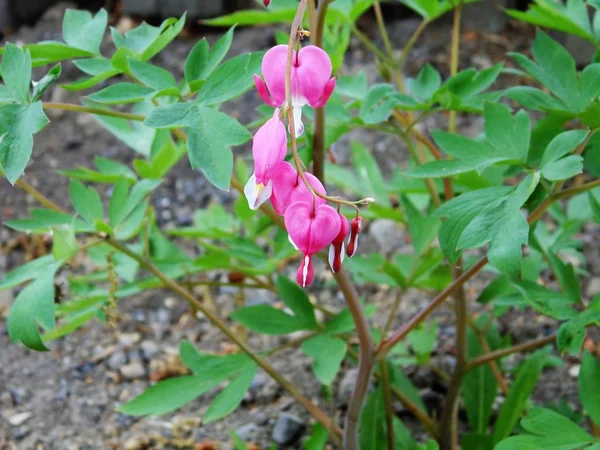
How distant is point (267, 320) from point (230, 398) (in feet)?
0.41

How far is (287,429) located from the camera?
146 cm

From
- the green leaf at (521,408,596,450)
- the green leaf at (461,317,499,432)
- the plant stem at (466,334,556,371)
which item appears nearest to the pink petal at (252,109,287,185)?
the green leaf at (521,408,596,450)

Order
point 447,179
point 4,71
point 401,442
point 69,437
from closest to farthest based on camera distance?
point 4,71
point 447,179
point 401,442
point 69,437

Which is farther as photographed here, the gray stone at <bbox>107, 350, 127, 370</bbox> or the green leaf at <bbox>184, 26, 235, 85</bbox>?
the gray stone at <bbox>107, 350, 127, 370</bbox>

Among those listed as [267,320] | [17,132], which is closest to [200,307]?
[267,320]

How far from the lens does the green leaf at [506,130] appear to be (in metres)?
0.96

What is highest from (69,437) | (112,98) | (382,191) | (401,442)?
(112,98)

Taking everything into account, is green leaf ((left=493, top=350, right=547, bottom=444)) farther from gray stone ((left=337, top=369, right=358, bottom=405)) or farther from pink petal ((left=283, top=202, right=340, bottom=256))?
pink petal ((left=283, top=202, right=340, bottom=256))

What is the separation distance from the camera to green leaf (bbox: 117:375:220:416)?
3.77 ft

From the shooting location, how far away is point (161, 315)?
181cm

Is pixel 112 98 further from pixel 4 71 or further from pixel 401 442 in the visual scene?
pixel 401 442

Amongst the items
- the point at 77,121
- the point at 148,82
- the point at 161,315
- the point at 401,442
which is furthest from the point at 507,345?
the point at 77,121

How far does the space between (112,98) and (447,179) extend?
0.51 meters

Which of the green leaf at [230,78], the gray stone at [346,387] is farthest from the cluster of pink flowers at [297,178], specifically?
the gray stone at [346,387]
